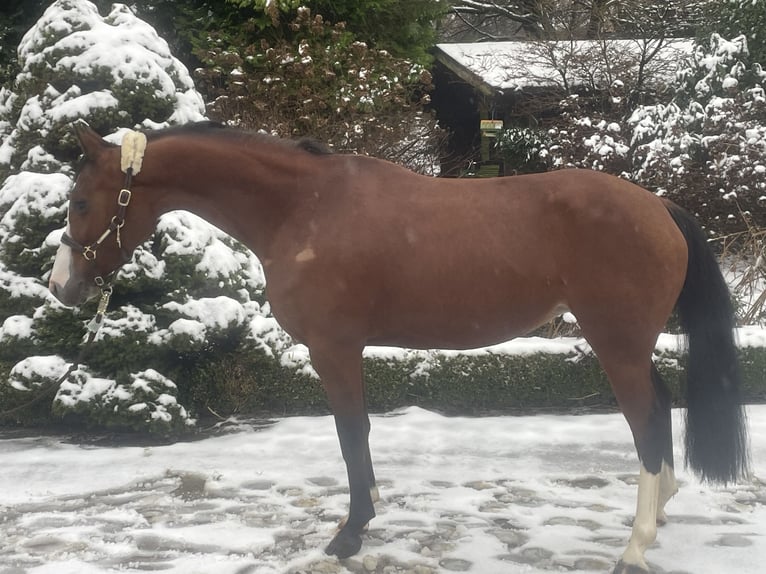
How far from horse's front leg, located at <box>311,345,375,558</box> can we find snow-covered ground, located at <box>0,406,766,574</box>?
110 mm

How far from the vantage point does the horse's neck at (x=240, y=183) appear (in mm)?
3021

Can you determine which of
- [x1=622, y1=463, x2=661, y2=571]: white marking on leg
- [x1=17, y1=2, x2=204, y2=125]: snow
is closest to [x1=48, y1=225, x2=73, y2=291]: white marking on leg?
[x1=17, y1=2, x2=204, y2=125]: snow

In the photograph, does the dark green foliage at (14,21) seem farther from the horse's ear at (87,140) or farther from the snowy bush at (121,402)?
the horse's ear at (87,140)

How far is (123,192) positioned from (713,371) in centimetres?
280

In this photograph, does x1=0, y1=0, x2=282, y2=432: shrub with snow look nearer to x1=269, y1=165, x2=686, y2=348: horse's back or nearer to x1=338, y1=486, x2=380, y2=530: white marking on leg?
x1=338, y1=486, x2=380, y2=530: white marking on leg

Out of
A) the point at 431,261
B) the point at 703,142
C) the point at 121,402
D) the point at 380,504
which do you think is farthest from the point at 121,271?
the point at 703,142

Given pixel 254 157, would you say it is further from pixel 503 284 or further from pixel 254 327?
pixel 254 327

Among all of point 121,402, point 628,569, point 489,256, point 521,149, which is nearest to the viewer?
point 628,569

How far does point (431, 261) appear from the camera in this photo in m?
2.90

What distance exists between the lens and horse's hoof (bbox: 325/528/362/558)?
292 centimetres

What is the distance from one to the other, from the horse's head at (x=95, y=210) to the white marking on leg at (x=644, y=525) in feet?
8.37

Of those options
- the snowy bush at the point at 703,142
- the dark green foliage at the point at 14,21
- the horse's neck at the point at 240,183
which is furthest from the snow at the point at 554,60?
the horse's neck at the point at 240,183

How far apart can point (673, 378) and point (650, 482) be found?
9.22 feet

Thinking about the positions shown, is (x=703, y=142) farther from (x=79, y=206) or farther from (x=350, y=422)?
(x=79, y=206)
